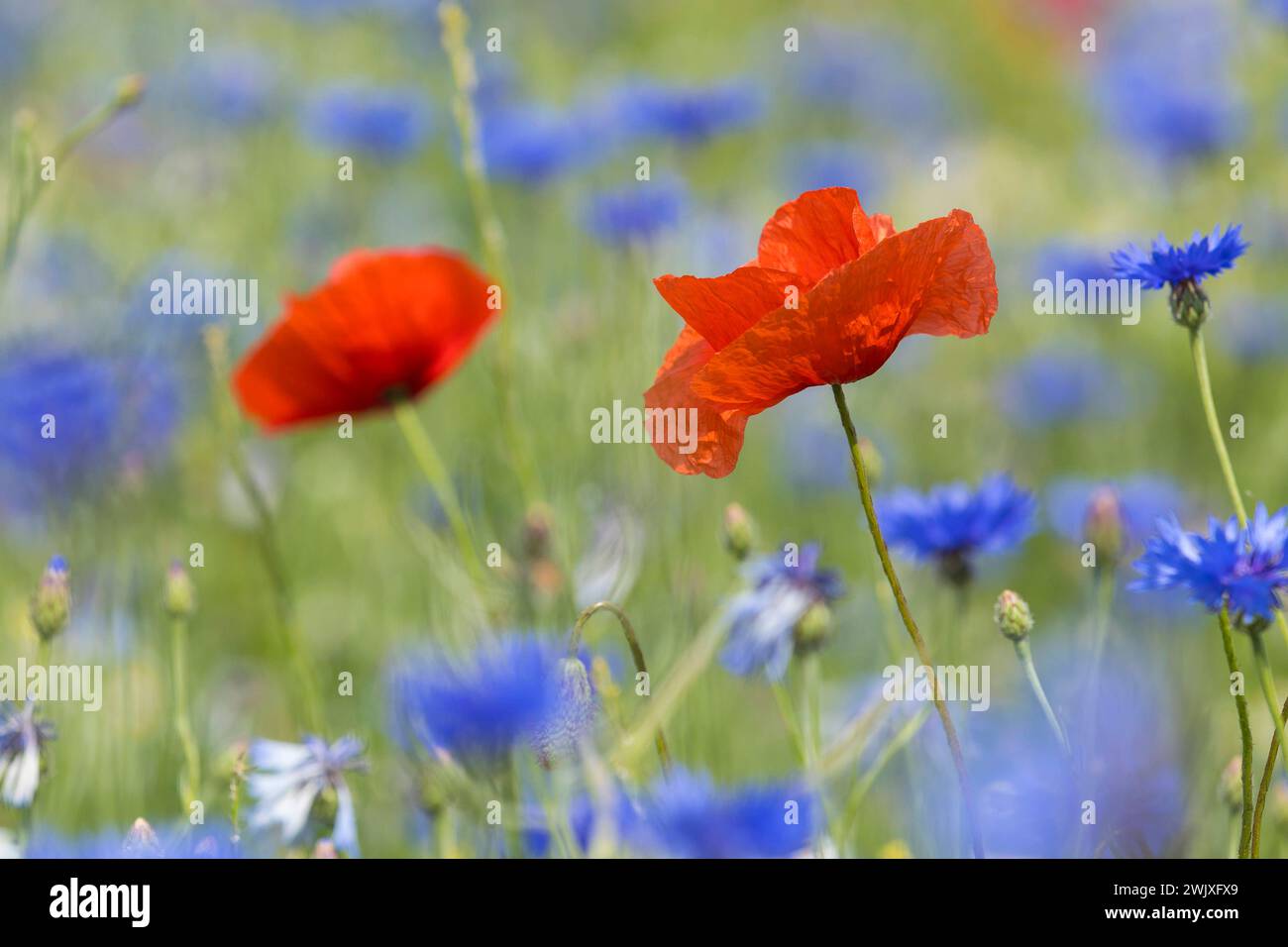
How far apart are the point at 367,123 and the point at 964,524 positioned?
6.94 feet

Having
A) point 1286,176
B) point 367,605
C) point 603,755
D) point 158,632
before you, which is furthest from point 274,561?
point 1286,176

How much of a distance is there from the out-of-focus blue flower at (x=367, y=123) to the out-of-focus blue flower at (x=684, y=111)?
1.53ft

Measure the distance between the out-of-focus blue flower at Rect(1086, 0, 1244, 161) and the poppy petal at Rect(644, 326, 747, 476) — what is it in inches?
83.9

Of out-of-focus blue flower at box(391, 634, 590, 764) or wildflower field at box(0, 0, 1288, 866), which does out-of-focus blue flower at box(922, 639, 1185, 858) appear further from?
out-of-focus blue flower at box(391, 634, 590, 764)

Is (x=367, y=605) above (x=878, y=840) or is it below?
above

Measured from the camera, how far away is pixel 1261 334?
2.38 m

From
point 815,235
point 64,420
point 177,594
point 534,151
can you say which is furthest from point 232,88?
point 815,235

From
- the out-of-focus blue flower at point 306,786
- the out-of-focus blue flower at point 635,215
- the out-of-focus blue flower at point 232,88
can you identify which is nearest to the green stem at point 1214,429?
the out-of-focus blue flower at point 306,786

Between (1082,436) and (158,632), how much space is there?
5.33ft

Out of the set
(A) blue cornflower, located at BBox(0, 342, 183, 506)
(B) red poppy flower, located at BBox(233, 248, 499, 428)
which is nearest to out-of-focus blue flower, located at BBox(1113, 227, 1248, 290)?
(B) red poppy flower, located at BBox(233, 248, 499, 428)

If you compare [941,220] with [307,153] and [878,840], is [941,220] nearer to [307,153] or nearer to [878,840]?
[878,840]

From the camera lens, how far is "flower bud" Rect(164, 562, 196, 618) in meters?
1.00

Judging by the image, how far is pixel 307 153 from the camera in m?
3.70
